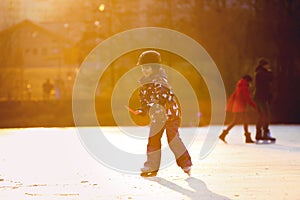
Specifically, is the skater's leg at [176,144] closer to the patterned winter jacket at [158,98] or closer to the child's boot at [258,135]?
the patterned winter jacket at [158,98]

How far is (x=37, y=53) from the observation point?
77.9 meters

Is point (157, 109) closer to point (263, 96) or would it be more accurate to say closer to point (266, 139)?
point (266, 139)

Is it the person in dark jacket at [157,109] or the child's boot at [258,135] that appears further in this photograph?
the child's boot at [258,135]

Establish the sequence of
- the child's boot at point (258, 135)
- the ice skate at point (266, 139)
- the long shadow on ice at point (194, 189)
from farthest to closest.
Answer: the child's boot at point (258, 135) < the ice skate at point (266, 139) < the long shadow on ice at point (194, 189)

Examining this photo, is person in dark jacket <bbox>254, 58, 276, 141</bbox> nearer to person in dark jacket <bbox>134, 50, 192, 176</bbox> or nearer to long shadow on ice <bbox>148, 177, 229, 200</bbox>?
person in dark jacket <bbox>134, 50, 192, 176</bbox>

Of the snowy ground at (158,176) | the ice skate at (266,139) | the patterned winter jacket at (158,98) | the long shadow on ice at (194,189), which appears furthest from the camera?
the ice skate at (266,139)

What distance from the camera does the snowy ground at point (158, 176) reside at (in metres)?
7.04

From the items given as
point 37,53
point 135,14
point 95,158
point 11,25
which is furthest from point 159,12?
point 37,53

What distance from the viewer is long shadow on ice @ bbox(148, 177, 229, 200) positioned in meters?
6.81

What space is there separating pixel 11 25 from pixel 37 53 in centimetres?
2769

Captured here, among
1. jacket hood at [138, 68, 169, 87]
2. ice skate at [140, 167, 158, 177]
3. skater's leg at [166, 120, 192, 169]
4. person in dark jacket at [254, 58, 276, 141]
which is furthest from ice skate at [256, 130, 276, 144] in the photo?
jacket hood at [138, 68, 169, 87]

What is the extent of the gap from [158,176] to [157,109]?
846 mm

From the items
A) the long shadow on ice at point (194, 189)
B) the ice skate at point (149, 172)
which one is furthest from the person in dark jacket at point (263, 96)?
the long shadow on ice at point (194, 189)

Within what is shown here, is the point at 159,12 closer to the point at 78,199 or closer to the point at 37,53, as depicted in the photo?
the point at 78,199
